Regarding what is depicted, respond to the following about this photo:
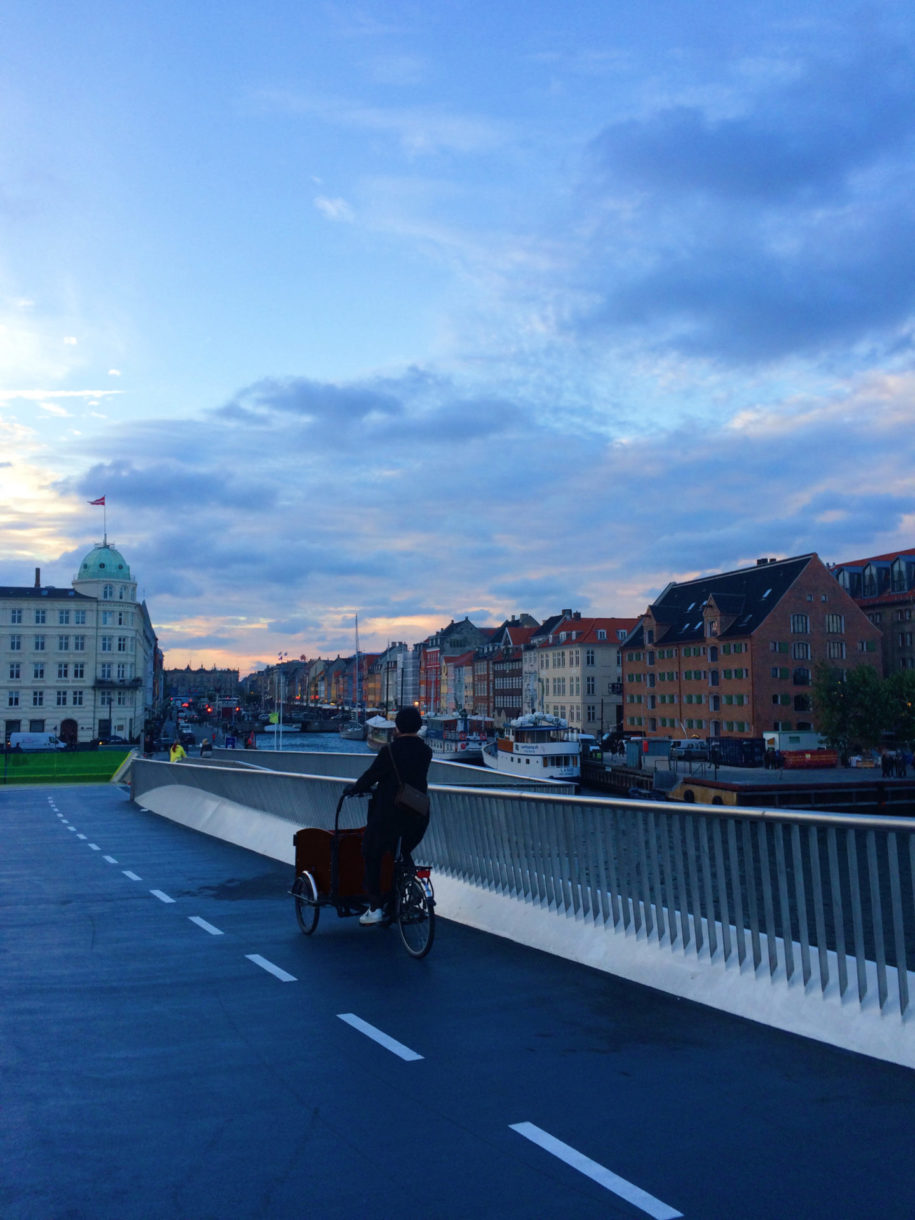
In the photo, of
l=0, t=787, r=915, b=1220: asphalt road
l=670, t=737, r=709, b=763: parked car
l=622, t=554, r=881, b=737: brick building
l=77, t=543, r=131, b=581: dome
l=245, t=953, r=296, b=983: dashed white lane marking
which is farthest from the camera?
l=77, t=543, r=131, b=581: dome

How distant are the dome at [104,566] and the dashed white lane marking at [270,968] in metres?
116

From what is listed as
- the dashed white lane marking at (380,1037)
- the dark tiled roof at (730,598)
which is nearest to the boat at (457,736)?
the dark tiled roof at (730,598)

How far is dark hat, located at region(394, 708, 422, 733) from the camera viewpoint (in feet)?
29.0

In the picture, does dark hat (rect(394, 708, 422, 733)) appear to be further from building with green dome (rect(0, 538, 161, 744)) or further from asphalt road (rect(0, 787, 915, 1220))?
building with green dome (rect(0, 538, 161, 744))

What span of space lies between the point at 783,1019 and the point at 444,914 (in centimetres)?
502

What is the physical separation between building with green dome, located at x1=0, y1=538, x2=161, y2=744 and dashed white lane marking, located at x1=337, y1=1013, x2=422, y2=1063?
354 feet

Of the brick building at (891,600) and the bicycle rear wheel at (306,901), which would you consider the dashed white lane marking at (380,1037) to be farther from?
the brick building at (891,600)

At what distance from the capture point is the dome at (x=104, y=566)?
119681 mm

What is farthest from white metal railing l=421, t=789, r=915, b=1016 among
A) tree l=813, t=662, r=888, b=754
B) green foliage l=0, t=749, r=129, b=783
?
tree l=813, t=662, r=888, b=754

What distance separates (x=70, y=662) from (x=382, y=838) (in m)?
112

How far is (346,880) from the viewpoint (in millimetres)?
9688

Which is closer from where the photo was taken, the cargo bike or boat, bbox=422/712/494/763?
the cargo bike

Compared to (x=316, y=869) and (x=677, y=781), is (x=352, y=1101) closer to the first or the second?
(x=316, y=869)

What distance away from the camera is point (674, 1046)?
20.1 feet
